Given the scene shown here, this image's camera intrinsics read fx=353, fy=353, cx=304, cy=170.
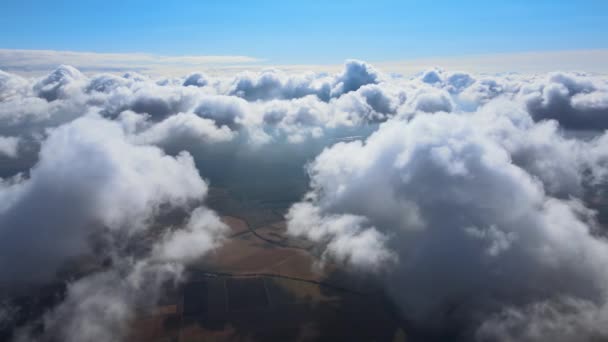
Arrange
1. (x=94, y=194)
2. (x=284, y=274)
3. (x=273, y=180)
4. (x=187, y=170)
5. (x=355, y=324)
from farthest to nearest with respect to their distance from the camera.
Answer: (x=273, y=180) → (x=187, y=170) → (x=94, y=194) → (x=284, y=274) → (x=355, y=324)

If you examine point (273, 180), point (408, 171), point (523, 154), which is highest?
point (408, 171)

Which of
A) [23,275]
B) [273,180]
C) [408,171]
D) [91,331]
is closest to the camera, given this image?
[91,331]

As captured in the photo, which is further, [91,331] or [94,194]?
[94,194]

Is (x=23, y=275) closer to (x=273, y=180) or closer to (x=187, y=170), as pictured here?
(x=187, y=170)

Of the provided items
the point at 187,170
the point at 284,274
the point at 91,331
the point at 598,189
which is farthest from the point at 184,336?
the point at 598,189

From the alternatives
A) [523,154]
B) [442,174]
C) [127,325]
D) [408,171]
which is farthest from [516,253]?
[523,154]

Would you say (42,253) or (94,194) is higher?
(94,194)

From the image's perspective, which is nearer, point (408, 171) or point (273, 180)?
point (408, 171)

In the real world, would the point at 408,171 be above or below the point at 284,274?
above

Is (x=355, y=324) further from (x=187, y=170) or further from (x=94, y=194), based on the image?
(x=187, y=170)
